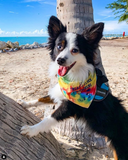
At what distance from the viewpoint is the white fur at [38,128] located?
1946 mm

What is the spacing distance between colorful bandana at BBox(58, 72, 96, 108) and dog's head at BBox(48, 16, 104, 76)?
213 millimetres

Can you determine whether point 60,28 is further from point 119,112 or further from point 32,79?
point 32,79

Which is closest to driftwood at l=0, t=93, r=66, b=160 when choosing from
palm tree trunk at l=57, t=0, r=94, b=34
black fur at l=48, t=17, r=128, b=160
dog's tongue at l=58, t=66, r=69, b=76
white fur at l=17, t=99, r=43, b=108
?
white fur at l=17, t=99, r=43, b=108

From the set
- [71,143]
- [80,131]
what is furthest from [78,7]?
[71,143]

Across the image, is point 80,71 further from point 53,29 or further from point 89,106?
point 53,29

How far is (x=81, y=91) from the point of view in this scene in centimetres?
245

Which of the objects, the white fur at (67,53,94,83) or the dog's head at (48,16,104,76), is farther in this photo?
the white fur at (67,53,94,83)

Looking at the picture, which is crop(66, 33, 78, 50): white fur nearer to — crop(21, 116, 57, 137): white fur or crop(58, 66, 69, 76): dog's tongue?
crop(58, 66, 69, 76): dog's tongue

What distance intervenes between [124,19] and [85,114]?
29563mm

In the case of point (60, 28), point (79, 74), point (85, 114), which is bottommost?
point (85, 114)

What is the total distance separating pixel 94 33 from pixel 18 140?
1.79 metres

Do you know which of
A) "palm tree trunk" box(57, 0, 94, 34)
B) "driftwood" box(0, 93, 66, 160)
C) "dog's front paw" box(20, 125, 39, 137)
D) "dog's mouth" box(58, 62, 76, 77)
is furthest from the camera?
"palm tree trunk" box(57, 0, 94, 34)

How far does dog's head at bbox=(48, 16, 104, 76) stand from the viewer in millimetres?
2353

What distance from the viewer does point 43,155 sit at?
2.07 metres
